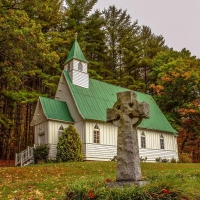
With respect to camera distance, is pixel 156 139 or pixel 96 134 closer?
pixel 96 134

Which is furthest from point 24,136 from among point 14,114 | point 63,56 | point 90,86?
point 90,86

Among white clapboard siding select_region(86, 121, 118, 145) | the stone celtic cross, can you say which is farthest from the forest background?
the stone celtic cross

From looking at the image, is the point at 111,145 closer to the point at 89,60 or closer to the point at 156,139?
Result: the point at 156,139

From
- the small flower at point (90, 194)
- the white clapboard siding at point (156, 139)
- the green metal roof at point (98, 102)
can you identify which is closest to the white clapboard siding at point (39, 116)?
the green metal roof at point (98, 102)

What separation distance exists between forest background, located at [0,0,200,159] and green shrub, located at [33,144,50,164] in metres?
4.76

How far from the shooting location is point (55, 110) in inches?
833

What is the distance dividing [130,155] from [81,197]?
1.84 m

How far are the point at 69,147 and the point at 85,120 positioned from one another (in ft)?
8.95

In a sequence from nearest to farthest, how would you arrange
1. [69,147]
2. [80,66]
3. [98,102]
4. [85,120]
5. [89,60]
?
1. [69,147]
2. [85,120]
3. [98,102]
4. [80,66]
5. [89,60]

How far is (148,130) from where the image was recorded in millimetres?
24453

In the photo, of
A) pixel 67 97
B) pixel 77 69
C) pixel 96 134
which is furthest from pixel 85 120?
pixel 77 69

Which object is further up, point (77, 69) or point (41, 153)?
point (77, 69)

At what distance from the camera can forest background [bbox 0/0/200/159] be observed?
15125 millimetres

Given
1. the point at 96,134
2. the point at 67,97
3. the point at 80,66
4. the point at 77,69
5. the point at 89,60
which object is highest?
the point at 89,60
